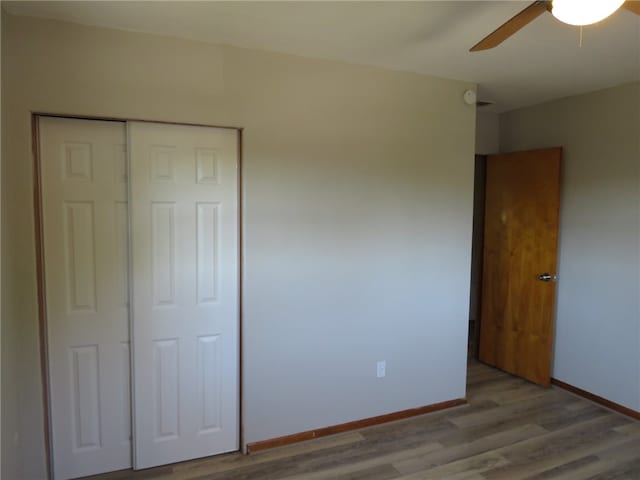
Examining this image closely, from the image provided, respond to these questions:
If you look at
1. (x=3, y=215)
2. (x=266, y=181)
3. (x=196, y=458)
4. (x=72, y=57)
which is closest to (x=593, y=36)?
(x=266, y=181)

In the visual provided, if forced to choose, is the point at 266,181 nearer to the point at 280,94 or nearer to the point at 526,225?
the point at 280,94

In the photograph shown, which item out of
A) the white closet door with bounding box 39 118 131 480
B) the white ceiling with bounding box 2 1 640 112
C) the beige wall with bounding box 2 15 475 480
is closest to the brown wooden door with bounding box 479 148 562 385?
the beige wall with bounding box 2 15 475 480

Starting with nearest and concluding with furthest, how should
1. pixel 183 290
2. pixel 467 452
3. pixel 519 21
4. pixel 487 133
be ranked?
pixel 519 21 < pixel 183 290 < pixel 467 452 < pixel 487 133

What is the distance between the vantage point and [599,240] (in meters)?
3.30

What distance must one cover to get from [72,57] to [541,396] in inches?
155

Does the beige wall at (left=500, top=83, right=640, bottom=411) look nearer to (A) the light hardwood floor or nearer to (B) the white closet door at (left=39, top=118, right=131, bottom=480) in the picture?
(A) the light hardwood floor

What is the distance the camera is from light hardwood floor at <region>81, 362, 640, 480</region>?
242 cm

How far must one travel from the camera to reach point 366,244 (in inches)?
112

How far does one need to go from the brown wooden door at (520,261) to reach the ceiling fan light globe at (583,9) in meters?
2.24

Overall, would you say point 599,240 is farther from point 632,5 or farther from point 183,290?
point 183,290

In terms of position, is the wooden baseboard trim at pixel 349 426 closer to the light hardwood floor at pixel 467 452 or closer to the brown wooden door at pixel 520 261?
the light hardwood floor at pixel 467 452

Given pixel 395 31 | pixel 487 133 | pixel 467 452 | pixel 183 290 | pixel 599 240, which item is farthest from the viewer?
pixel 487 133

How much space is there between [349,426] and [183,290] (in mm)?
1452

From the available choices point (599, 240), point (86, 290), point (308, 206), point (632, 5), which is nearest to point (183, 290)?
point (86, 290)
